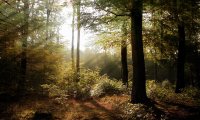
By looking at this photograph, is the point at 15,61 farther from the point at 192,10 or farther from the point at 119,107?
the point at 192,10

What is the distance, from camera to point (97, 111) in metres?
14.1

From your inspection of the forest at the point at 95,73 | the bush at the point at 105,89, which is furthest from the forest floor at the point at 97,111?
the bush at the point at 105,89

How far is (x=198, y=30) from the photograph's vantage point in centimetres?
1905

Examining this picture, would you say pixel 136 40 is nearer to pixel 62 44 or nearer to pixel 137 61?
pixel 137 61

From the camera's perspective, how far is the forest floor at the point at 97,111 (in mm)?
12109

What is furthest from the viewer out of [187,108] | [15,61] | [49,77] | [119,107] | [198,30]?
[49,77]

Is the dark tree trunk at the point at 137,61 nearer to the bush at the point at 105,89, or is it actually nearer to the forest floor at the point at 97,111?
the forest floor at the point at 97,111

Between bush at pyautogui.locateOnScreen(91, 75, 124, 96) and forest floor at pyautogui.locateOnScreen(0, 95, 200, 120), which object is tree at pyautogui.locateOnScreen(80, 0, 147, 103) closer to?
forest floor at pyautogui.locateOnScreen(0, 95, 200, 120)

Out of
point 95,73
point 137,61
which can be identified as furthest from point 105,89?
point 137,61

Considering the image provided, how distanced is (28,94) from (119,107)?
8330 millimetres

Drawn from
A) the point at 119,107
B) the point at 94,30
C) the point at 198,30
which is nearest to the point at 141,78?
the point at 119,107

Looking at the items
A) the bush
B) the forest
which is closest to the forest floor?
the forest

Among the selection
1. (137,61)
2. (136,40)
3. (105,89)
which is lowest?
(105,89)

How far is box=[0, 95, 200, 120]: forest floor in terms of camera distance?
39.7 feet
